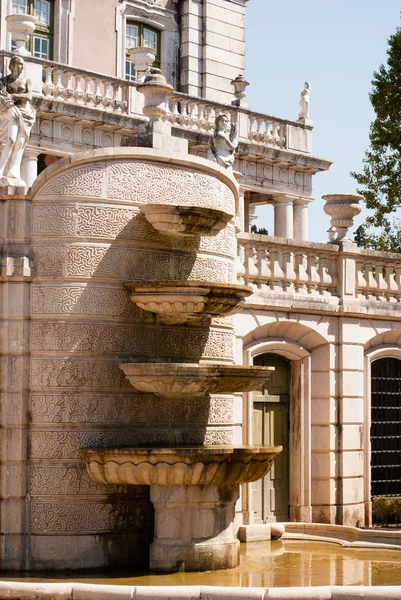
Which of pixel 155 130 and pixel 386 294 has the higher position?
pixel 155 130

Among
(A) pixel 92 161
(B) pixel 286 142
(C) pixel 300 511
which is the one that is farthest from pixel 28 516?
(B) pixel 286 142

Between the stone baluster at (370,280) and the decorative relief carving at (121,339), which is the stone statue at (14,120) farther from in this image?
the stone baluster at (370,280)

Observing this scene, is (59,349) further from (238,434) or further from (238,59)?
(238,59)

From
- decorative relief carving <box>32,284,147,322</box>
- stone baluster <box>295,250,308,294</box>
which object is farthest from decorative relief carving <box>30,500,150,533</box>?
stone baluster <box>295,250,308,294</box>

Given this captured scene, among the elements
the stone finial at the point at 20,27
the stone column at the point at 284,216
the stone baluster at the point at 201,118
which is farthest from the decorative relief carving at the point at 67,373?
the stone column at the point at 284,216

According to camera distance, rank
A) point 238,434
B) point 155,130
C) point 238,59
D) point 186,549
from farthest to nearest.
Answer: point 238,59 → point 238,434 → point 155,130 → point 186,549

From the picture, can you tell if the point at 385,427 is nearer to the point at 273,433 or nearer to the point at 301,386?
the point at 301,386

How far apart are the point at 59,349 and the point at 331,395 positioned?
721 cm

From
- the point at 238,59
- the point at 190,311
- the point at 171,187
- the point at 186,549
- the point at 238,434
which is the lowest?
the point at 186,549

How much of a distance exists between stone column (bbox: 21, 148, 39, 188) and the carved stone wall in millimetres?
12225

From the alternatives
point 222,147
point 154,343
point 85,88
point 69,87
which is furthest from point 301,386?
point 85,88

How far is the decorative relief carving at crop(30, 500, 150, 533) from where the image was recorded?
16.1 meters

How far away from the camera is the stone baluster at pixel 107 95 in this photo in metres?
30.3

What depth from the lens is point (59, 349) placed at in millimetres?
16219
